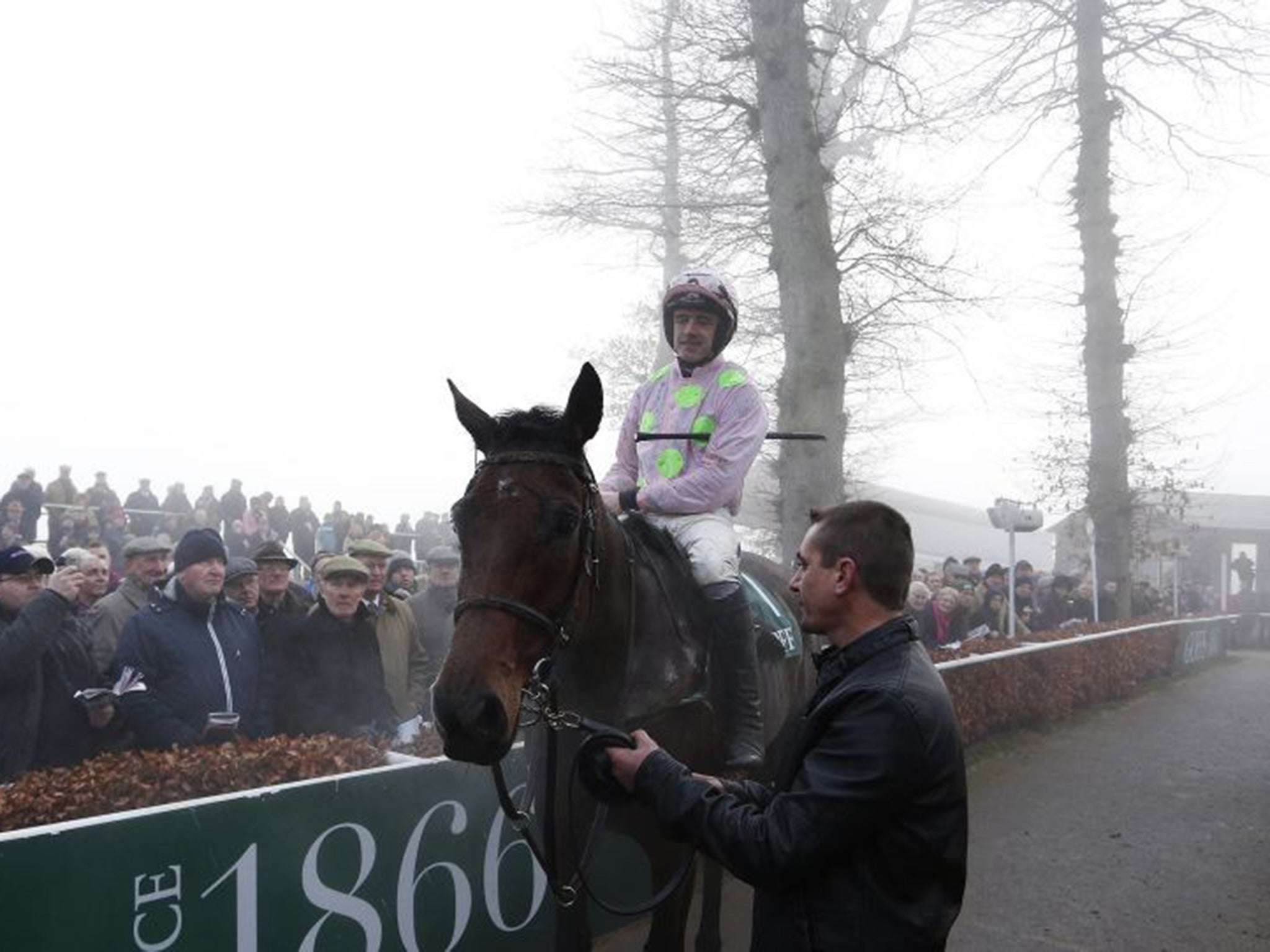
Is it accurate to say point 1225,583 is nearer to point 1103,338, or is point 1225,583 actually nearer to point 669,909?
point 1103,338

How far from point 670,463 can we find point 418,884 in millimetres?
2022

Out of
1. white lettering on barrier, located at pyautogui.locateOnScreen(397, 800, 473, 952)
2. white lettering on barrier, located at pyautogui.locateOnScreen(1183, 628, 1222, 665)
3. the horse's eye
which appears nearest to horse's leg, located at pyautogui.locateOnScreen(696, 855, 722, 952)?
white lettering on barrier, located at pyautogui.locateOnScreen(397, 800, 473, 952)

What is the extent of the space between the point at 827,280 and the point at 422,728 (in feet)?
19.3

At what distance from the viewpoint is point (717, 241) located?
12.0 m

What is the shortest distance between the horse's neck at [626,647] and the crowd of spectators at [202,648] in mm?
2130

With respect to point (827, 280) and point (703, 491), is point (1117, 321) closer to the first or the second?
point (827, 280)

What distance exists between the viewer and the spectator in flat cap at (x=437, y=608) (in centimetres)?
681

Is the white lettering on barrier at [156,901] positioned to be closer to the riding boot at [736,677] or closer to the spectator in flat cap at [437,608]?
the riding boot at [736,677]

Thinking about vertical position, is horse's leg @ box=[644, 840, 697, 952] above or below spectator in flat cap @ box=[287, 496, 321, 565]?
below

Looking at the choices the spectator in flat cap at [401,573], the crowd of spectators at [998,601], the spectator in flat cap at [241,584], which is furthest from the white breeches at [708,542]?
the crowd of spectators at [998,601]

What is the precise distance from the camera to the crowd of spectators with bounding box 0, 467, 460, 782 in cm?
459

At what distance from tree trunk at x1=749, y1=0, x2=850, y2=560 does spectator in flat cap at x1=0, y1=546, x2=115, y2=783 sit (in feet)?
19.8

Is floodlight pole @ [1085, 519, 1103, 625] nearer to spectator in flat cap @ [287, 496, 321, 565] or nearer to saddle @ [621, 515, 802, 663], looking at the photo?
spectator in flat cap @ [287, 496, 321, 565]

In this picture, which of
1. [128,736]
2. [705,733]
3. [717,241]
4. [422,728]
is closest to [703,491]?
[705,733]
